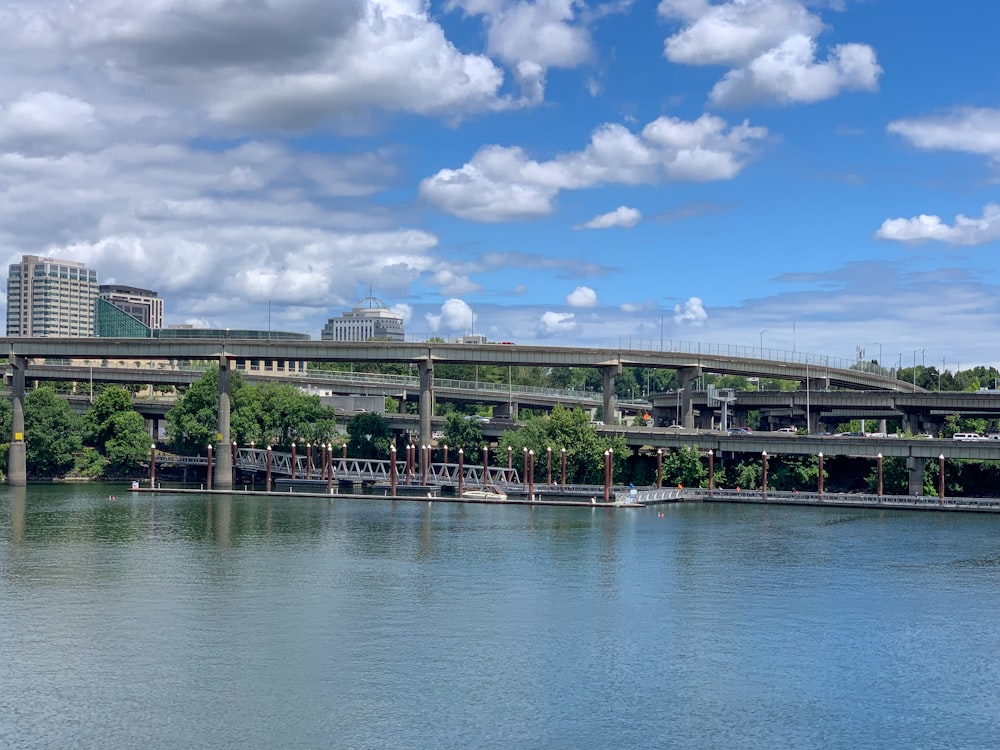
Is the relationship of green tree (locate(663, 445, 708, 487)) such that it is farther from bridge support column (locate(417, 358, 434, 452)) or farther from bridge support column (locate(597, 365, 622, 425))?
bridge support column (locate(417, 358, 434, 452))

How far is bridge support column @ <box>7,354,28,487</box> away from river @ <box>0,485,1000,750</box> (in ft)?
178

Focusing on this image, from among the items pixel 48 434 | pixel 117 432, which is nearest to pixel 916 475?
pixel 117 432

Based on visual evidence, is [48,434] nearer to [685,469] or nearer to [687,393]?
[685,469]

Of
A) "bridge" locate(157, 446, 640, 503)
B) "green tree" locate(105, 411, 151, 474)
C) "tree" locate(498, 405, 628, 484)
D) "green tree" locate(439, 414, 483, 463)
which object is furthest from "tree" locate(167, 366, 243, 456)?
"tree" locate(498, 405, 628, 484)

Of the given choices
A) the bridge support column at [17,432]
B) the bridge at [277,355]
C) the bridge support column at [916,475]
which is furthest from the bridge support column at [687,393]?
the bridge support column at [17,432]

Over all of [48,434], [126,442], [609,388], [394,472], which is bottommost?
[394,472]

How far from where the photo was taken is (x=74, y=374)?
19288cm

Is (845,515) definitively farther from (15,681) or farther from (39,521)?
(15,681)

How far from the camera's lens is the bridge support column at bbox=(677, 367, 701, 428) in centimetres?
15812

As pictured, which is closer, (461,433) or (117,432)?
(461,433)

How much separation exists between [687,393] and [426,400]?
36.2 m

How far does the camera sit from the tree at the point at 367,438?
165 m

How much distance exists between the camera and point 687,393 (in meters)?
161

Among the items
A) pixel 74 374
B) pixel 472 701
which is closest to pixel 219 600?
pixel 472 701
